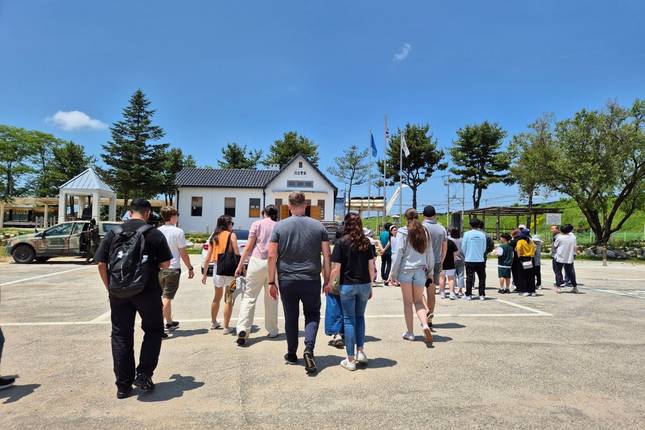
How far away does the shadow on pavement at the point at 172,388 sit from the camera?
3979mm

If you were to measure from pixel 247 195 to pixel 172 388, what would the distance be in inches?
1398

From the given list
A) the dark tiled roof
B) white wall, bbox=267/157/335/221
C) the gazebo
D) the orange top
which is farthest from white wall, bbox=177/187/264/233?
the orange top

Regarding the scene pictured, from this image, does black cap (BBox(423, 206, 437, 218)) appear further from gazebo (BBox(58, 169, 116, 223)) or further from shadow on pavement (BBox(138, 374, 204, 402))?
gazebo (BBox(58, 169, 116, 223))

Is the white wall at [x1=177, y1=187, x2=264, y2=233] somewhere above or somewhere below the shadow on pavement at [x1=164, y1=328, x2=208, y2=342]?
above

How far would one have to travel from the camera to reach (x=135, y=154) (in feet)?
141

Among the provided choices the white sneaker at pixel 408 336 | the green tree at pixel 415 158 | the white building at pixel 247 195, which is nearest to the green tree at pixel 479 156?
the green tree at pixel 415 158

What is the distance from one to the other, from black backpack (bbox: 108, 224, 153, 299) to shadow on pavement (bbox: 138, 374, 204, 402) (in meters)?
0.97

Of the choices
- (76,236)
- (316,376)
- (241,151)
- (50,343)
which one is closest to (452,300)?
(316,376)

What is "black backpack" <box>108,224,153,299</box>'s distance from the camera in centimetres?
385

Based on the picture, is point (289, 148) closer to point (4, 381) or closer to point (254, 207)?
point (254, 207)

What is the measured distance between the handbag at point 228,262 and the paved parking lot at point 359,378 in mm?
922

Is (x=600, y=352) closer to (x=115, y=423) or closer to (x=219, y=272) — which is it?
(x=219, y=272)

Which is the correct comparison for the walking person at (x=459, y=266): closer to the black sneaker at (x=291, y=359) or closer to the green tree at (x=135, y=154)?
the black sneaker at (x=291, y=359)

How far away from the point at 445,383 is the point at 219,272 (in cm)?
350
